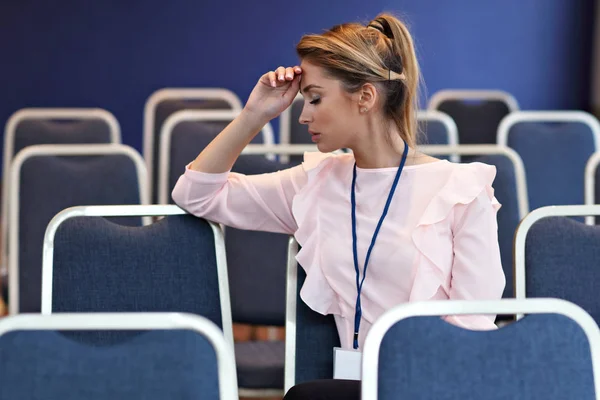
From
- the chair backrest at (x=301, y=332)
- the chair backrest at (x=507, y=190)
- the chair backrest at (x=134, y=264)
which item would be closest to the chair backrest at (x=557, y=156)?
the chair backrest at (x=507, y=190)

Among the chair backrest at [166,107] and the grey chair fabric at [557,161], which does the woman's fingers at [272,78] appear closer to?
the grey chair fabric at [557,161]

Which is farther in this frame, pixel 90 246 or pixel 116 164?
pixel 116 164

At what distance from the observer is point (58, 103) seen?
632 centimetres

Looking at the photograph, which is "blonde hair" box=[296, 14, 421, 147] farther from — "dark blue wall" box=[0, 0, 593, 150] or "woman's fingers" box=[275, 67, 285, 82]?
"dark blue wall" box=[0, 0, 593, 150]

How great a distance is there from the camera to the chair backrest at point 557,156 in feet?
12.2

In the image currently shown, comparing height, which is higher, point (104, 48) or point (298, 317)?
point (104, 48)

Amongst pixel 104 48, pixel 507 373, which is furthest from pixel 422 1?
pixel 507 373

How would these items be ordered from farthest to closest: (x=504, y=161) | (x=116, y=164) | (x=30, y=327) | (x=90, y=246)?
(x=116, y=164), (x=504, y=161), (x=90, y=246), (x=30, y=327)

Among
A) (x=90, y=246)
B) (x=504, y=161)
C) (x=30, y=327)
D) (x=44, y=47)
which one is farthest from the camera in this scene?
(x=44, y=47)

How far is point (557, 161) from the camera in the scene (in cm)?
375

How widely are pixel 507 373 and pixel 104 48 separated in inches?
201

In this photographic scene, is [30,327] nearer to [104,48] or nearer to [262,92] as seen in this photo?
[262,92]

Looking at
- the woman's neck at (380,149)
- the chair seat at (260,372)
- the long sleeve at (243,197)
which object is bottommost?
the chair seat at (260,372)

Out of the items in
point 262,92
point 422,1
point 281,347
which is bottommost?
point 281,347
